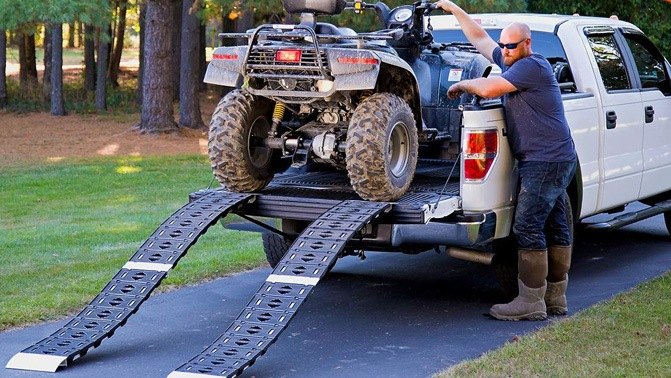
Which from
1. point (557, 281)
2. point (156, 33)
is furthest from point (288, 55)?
point (156, 33)

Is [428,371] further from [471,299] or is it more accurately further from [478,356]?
[471,299]

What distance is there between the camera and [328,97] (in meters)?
7.11

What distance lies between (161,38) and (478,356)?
1518 centimetres

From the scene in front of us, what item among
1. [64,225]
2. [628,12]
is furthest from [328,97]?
[628,12]

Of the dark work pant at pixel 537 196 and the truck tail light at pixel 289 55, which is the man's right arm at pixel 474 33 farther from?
the truck tail light at pixel 289 55

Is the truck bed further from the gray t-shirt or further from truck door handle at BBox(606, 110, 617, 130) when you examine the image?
truck door handle at BBox(606, 110, 617, 130)

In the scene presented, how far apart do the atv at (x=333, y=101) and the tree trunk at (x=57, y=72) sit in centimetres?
1780

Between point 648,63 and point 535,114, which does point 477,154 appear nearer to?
point 535,114

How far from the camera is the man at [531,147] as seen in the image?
7.37 metres

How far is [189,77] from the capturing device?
77.7 feet

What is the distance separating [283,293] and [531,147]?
2.06 metres

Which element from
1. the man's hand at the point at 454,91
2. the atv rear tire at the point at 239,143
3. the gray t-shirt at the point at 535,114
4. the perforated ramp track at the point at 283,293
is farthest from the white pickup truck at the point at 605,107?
the atv rear tire at the point at 239,143

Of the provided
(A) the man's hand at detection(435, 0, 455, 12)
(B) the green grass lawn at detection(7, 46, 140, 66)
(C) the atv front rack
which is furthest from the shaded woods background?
(B) the green grass lawn at detection(7, 46, 140, 66)

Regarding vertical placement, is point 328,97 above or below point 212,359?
above
